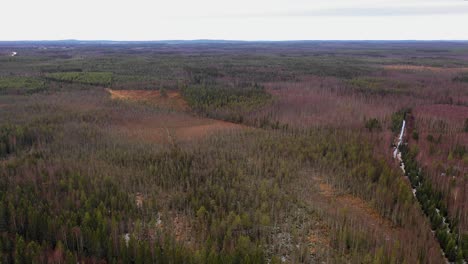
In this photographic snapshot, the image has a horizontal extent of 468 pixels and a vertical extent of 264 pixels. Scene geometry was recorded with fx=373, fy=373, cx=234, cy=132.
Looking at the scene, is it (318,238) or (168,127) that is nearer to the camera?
(318,238)

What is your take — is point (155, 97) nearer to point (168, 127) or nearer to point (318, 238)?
point (168, 127)

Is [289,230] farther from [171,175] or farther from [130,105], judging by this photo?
[130,105]

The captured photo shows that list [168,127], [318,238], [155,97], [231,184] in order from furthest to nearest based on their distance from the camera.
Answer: [155,97] → [168,127] → [231,184] → [318,238]

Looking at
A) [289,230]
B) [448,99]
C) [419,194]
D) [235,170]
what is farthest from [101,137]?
[448,99]

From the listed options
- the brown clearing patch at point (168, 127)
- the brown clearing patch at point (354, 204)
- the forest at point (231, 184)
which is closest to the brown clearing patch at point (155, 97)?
the forest at point (231, 184)

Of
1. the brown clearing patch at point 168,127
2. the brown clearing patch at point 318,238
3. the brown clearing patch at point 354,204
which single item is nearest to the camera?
the brown clearing patch at point 318,238

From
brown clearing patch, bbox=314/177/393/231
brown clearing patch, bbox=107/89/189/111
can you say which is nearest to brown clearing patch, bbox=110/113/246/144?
brown clearing patch, bbox=107/89/189/111

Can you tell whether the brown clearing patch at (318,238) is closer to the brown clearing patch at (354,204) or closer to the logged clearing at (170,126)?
the brown clearing patch at (354,204)

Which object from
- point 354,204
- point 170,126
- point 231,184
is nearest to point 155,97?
point 170,126
